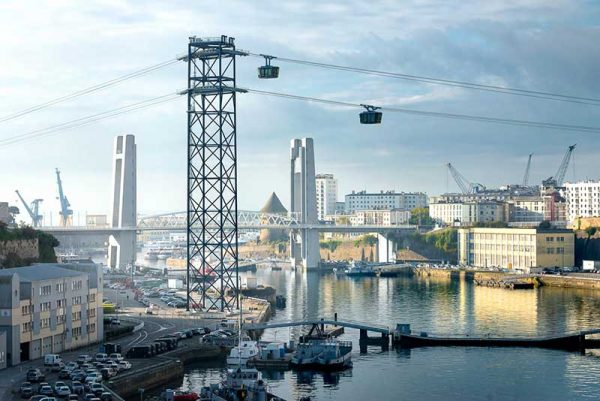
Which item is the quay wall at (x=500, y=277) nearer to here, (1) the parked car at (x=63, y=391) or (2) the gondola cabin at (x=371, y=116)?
(2) the gondola cabin at (x=371, y=116)

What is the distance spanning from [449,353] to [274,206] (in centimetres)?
6798

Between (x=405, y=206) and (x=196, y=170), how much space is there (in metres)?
73.4

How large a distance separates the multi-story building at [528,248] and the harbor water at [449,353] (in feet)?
23.4

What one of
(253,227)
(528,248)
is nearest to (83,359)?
(528,248)

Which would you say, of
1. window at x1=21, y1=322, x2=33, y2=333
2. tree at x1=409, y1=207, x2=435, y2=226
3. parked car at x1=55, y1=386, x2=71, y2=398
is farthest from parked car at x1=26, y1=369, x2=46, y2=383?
tree at x1=409, y1=207, x2=435, y2=226

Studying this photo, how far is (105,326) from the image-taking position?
2550 centimetres

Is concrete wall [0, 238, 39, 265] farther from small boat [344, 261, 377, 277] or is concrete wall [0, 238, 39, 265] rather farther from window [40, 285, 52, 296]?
small boat [344, 261, 377, 277]

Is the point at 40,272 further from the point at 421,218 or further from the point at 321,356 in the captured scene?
the point at 421,218

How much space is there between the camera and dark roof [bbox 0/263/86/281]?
21.0 metres

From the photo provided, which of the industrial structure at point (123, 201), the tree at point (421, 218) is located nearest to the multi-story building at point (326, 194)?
the tree at point (421, 218)

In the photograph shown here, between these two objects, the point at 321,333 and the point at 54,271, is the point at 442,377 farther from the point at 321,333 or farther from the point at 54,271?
the point at 54,271

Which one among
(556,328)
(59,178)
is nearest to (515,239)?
(556,328)

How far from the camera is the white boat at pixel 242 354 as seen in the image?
71.8 feet

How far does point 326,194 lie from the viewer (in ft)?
362
